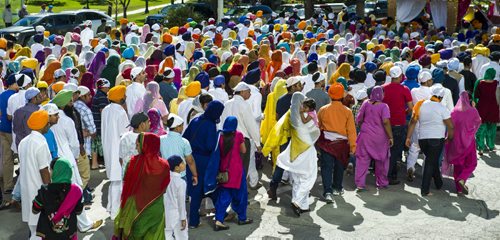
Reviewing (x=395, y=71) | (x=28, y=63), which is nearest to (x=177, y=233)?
(x=395, y=71)

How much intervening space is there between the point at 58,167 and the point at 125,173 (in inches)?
25.0

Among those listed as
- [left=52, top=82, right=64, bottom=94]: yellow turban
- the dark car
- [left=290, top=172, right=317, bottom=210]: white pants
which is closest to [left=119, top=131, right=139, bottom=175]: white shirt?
[left=290, top=172, right=317, bottom=210]: white pants

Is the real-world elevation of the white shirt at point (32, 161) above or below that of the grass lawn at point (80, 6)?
above

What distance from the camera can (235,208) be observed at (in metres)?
9.01

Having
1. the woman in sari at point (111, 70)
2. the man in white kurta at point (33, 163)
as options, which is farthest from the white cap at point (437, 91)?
the woman in sari at point (111, 70)

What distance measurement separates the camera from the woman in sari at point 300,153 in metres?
9.30

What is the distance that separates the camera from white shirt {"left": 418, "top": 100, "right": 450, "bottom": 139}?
10156 mm

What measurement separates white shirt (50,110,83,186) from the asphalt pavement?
39.0 inches

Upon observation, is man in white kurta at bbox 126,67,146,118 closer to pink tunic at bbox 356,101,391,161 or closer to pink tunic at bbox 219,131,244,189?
pink tunic at bbox 219,131,244,189

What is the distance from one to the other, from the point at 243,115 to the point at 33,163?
10.7ft

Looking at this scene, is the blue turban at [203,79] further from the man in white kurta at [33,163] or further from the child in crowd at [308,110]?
the man in white kurta at [33,163]

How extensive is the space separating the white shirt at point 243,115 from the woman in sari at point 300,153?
68 centimetres

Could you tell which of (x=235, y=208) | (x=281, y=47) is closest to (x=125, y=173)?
(x=235, y=208)

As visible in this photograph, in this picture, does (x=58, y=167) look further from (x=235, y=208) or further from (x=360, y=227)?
(x=360, y=227)
